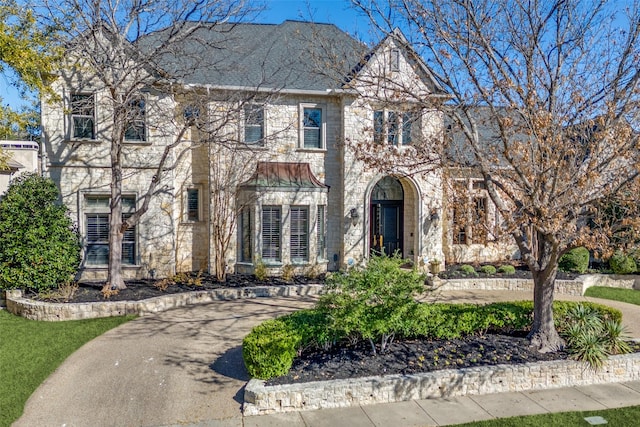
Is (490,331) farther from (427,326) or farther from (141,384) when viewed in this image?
(141,384)

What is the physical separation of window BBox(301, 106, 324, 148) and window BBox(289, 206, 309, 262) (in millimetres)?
2705

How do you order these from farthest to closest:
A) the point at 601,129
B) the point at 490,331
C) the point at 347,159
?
1. the point at 347,159
2. the point at 490,331
3. the point at 601,129

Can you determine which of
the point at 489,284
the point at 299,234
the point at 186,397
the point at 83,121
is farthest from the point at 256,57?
the point at 186,397

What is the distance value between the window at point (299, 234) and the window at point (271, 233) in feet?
1.71

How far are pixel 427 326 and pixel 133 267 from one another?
10.9 m

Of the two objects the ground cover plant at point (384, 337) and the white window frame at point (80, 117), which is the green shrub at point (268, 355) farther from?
the white window frame at point (80, 117)

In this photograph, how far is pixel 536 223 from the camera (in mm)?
7656

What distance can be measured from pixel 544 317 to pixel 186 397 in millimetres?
6862

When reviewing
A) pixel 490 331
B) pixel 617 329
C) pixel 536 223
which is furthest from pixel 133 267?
pixel 617 329

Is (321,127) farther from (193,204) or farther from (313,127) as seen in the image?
(193,204)

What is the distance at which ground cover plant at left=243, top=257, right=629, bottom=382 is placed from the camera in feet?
23.9

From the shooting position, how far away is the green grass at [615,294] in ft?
46.8

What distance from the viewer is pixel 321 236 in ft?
55.0

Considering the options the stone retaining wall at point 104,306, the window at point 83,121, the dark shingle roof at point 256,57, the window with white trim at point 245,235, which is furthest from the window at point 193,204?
the stone retaining wall at point 104,306
